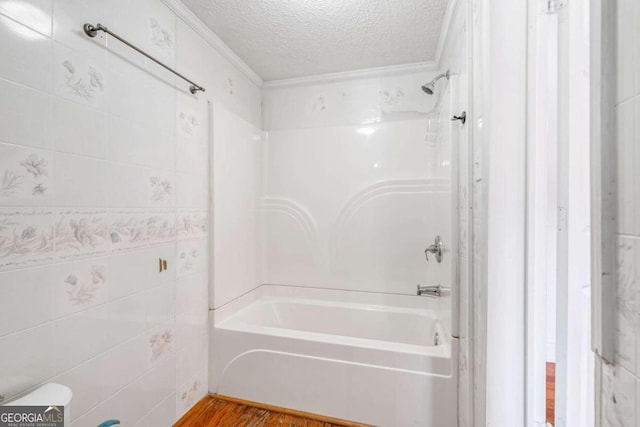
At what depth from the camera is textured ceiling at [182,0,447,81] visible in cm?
158

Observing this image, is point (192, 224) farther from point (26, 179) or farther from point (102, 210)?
point (26, 179)

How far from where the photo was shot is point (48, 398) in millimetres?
897

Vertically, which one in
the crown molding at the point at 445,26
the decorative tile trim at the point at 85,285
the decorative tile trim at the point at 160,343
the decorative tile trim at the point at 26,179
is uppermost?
the crown molding at the point at 445,26

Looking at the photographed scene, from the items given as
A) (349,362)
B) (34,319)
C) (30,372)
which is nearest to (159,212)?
→ (34,319)

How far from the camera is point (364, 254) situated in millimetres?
2346

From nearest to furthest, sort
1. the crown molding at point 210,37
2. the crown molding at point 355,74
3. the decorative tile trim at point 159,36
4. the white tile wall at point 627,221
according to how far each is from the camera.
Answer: the white tile wall at point 627,221 → the decorative tile trim at point 159,36 → the crown molding at point 210,37 → the crown molding at point 355,74

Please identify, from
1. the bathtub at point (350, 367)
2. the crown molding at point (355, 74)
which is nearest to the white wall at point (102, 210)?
the bathtub at point (350, 367)

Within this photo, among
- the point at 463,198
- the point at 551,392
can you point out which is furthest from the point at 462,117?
the point at 551,392

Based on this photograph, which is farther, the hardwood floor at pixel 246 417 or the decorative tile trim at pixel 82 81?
the hardwood floor at pixel 246 417

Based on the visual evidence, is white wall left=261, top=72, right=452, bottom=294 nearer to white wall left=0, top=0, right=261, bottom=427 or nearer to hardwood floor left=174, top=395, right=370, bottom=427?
white wall left=0, top=0, right=261, bottom=427

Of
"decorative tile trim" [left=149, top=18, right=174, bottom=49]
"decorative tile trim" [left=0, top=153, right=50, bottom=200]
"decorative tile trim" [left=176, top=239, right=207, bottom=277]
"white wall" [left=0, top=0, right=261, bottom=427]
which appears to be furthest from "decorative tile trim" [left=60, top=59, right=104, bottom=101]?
"decorative tile trim" [left=176, top=239, right=207, bottom=277]

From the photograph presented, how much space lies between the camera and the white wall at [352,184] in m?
2.23

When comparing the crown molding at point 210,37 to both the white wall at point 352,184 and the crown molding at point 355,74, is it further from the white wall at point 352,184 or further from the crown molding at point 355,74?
the white wall at point 352,184

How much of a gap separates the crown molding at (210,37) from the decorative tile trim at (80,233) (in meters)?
1.19
